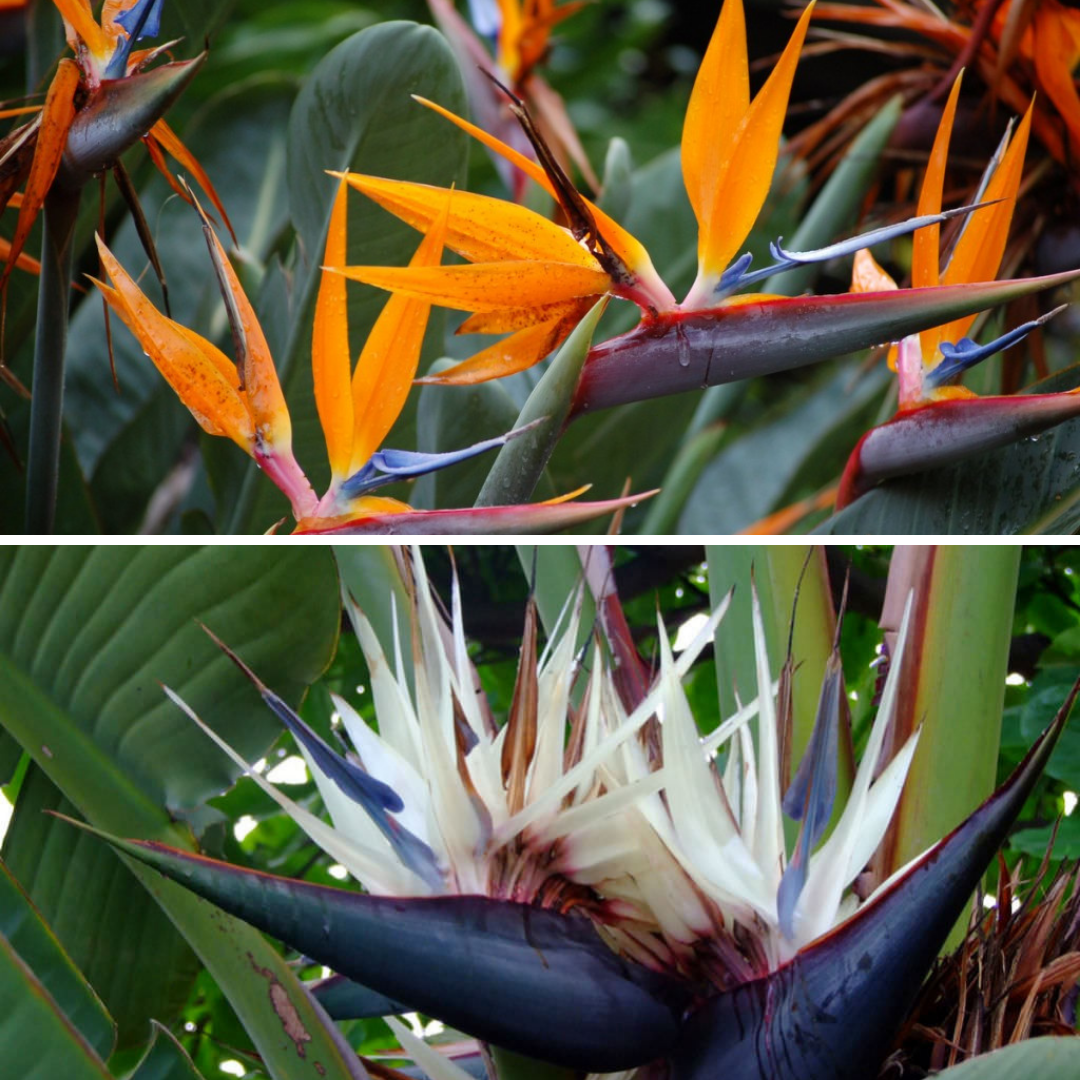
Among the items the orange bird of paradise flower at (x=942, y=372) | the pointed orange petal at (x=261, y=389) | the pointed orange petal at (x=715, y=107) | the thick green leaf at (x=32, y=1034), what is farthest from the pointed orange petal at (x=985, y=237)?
the thick green leaf at (x=32, y=1034)

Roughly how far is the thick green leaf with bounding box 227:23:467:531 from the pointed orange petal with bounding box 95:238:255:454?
0.07 metres

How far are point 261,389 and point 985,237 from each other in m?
0.25

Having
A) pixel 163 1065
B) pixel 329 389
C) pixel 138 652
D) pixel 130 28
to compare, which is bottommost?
pixel 163 1065

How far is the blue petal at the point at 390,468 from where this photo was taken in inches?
14.9

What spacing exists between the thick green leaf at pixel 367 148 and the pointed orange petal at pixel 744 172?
14 centimetres

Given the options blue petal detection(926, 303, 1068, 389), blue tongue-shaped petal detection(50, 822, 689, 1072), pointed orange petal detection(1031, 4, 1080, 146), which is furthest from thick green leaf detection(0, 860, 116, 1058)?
pointed orange petal detection(1031, 4, 1080, 146)

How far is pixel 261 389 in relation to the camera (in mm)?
396

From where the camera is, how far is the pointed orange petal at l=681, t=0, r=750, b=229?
383mm

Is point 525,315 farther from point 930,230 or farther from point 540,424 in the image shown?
point 930,230

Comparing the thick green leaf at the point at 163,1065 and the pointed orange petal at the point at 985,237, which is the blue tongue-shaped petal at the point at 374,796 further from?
the pointed orange petal at the point at 985,237

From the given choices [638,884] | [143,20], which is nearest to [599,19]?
[143,20]

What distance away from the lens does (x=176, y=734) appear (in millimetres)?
486

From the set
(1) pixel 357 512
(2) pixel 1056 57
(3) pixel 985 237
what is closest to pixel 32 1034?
(1) pixel 357 512

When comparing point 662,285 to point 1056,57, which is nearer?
point 662,285
